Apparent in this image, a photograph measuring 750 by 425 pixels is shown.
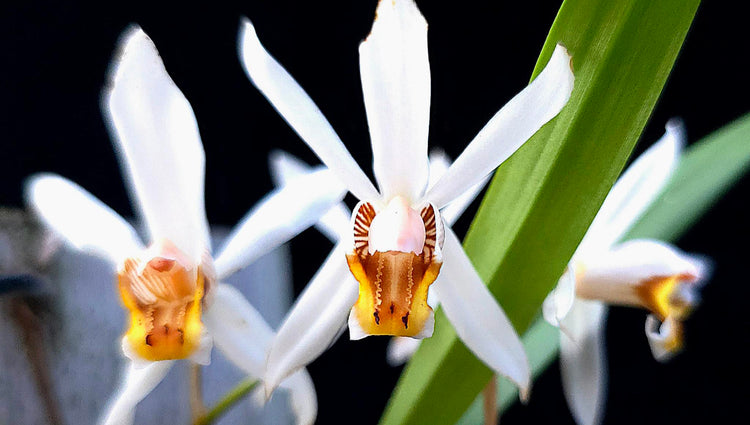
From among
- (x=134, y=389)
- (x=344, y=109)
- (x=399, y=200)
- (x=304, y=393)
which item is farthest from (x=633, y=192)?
(x=344, y=109)

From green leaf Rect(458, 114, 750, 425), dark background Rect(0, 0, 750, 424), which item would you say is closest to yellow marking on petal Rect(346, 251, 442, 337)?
green leaf Rect(458, 114, 750, 425)

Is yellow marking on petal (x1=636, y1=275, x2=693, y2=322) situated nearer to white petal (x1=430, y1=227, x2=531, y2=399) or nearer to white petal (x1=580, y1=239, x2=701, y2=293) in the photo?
white petal (x1=580, y1=239, x2=701, y2=293)

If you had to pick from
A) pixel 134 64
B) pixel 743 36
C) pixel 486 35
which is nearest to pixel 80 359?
pixel 134 64

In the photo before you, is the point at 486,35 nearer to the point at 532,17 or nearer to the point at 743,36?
the point at 532,17

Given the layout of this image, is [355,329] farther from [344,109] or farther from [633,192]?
[344,109]

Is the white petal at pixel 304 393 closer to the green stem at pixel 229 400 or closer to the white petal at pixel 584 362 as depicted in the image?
the green stem at pixel 229 400

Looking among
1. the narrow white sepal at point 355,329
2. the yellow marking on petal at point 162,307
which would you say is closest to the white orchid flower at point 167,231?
the yellow marking on petal at point 162,307
